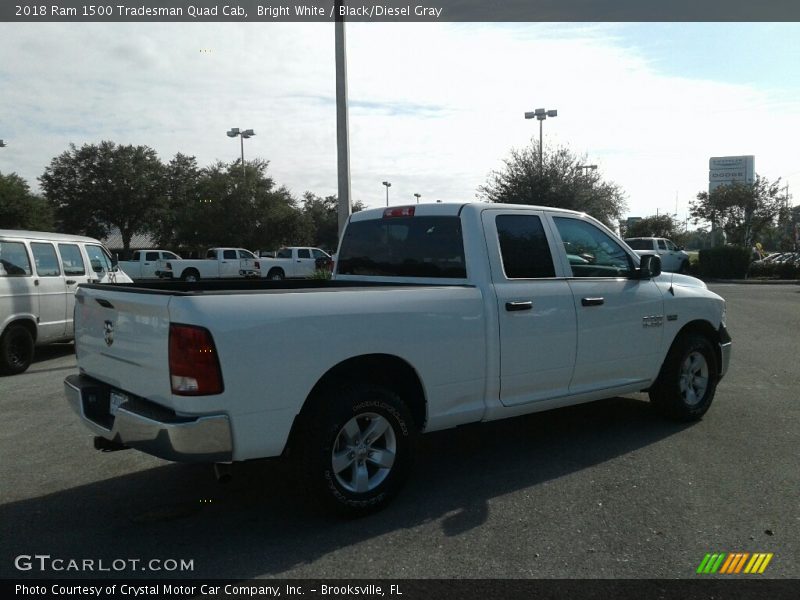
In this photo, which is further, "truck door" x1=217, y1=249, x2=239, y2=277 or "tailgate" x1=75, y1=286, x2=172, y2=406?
"truck door" x1=217, y1=249, x2=239, y2=277

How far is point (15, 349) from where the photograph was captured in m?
9.27

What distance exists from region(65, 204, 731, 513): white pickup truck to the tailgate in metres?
0.02

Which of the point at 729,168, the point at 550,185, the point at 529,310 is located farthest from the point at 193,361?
the point at 729,168

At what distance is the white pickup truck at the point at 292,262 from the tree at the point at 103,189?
16352 mm

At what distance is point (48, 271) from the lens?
10000mm

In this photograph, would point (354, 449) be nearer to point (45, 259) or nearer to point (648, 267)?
point (648, 267)

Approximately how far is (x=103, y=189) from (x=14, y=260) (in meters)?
40.0

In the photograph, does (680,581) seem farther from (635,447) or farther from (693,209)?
(693,209)

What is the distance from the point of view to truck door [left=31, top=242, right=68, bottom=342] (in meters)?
9.75

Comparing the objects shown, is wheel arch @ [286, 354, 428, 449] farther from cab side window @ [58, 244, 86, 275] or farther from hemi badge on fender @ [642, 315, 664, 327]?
cab side window @ [58, 244, 86, 275]

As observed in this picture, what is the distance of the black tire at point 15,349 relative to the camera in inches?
356

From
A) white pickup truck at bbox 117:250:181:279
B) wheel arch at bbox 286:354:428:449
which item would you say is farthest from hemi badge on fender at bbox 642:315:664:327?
white pickup truck at bbox 117:250:181:279

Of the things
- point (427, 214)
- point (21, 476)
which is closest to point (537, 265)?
point (427, 214)

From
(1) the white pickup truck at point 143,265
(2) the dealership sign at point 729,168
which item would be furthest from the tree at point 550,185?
(2) the dealership sign at point 729,168
